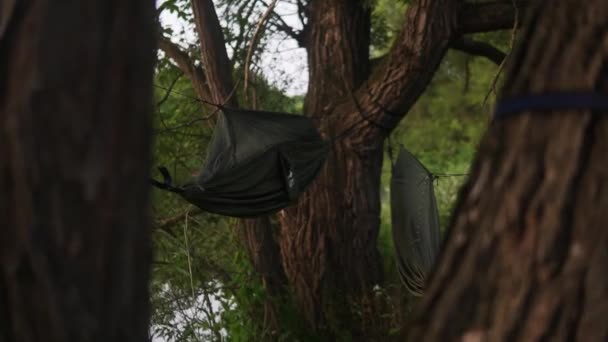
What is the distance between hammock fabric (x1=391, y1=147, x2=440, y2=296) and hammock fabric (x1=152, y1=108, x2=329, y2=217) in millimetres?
690

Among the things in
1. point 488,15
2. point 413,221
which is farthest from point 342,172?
point 488,15

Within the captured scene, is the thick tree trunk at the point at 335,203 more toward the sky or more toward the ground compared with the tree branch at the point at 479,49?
more toward the ground

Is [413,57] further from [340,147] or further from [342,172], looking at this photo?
[342,172]

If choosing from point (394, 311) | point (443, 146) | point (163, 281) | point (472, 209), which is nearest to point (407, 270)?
point (394, 311)

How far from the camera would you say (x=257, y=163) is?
177 inches

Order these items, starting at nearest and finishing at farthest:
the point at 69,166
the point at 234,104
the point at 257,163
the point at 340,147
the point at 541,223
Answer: the point at 69,166 → the point at 541,223 → the point at 257,163 → the point at 340,147 → the point at 234,104

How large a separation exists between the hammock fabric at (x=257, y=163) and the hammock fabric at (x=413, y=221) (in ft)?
2.26

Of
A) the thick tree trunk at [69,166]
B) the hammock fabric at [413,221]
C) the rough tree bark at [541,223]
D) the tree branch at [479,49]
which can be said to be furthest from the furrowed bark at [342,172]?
the thick tree trunk at [69,166]

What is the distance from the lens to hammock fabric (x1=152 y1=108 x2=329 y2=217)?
14.4 ft

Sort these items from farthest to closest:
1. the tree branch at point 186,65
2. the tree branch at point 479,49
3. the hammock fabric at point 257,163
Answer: the tree branch at point 479,49 < the tree branch at point 186,65 < the hammock fabric at point 257,163

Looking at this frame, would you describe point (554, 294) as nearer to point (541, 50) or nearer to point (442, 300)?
point (442, 300)

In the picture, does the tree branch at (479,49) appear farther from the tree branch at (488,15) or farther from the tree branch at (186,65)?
the tree branch at (186,65)

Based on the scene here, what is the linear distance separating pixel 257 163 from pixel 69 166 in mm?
3311

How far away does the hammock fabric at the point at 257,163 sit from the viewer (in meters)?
4.38
